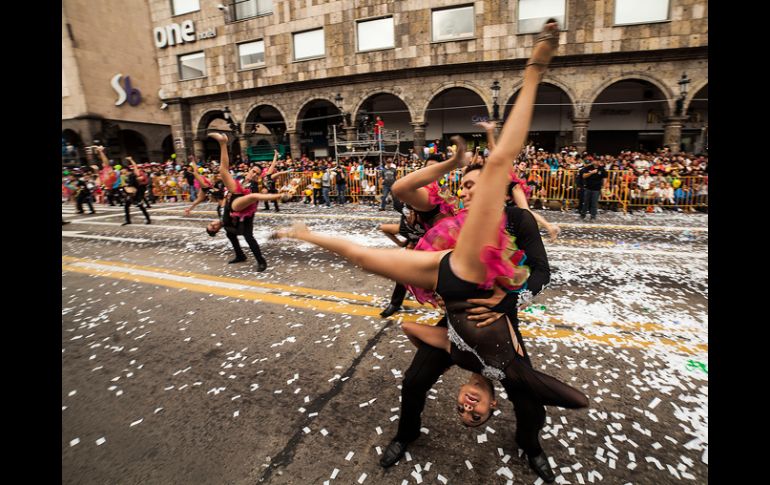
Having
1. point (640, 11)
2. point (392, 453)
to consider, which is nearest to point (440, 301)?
point (392, 453)

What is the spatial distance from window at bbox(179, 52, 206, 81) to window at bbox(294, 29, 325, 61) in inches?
291

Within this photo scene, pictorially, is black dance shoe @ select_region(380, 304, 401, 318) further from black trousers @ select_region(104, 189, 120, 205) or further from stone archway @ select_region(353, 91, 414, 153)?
stone archway @ select_region(353, 91, 414, 153)

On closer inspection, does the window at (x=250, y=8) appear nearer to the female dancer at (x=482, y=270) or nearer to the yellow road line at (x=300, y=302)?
the yellow road line at (x=300, y=302)

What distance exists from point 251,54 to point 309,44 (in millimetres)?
4347

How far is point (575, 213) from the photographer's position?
38.1 feet

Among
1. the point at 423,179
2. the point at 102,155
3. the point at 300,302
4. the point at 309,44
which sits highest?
the point at 309,44

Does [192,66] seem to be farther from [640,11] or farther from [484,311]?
[484,311]

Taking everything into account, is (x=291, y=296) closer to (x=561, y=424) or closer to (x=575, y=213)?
(x=561, y=424)

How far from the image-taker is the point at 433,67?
19188mm

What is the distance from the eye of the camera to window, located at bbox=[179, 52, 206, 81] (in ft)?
80.3
